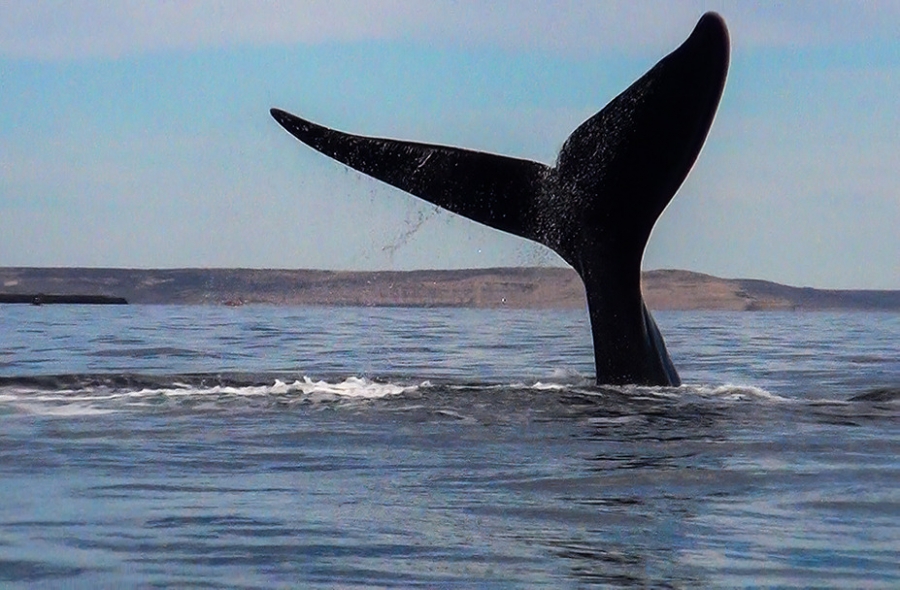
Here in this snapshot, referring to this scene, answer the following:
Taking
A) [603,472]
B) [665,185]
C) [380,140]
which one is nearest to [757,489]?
[603,472]

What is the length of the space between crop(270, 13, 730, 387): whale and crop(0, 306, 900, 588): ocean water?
922 millimetres

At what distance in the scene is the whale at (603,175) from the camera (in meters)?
9.66

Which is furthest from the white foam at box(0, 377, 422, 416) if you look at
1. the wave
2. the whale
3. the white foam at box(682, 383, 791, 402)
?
the white foam at box(682, 383, 791, 402)

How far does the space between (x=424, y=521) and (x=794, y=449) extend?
3.38 meters

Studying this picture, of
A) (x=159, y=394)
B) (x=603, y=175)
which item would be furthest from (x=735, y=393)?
(x=159, y=394)

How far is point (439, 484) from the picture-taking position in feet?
25.5

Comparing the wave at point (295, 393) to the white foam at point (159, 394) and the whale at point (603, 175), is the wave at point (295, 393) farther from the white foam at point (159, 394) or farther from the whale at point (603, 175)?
the whale at point (603, 175)

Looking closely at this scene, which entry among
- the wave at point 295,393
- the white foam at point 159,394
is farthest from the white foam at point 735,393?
the white foam at point 159,394

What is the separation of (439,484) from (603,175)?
3492 millimetres

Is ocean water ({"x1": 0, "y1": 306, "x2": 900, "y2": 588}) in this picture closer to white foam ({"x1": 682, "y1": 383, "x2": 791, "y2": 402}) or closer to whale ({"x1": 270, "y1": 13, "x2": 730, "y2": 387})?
white foam ({"x1": 682, "y1": 383, "x2": 791, "y2": 402})

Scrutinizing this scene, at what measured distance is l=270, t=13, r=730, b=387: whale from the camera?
966cm

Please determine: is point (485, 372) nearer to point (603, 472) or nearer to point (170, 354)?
point (170, 354)

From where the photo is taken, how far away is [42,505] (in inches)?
279

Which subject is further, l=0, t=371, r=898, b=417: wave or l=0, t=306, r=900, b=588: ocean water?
l=0, t=371, r=898, b=417: wave
